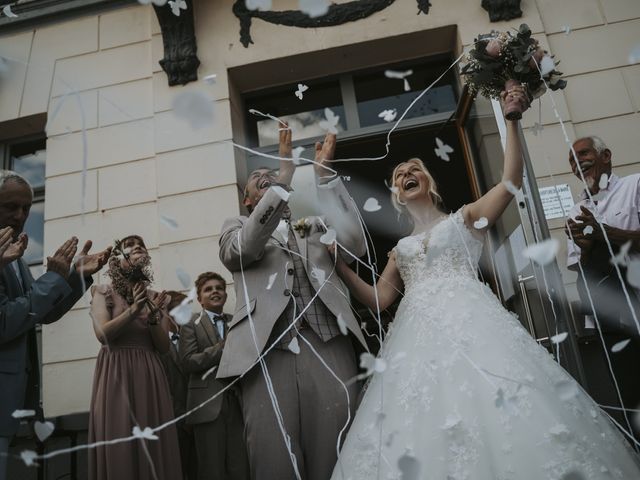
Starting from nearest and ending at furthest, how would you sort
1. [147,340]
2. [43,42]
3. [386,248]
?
1. [147,340]
2. [43,42]
3. [386,248]

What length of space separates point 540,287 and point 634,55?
152 centimetres

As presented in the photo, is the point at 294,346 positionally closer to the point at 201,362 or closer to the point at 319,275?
the point at 319,275

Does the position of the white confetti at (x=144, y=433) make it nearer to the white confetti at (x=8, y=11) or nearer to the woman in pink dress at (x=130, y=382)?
the woman in pink dress at (x=130, y=382)

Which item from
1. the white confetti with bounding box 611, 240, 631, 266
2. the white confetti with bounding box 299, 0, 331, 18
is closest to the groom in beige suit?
the white confetti with bounding box 299, 0, 331, 18

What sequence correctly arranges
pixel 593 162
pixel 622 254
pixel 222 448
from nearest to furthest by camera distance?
pixel 622 254 < pixel 593 162 < pixel 222 448

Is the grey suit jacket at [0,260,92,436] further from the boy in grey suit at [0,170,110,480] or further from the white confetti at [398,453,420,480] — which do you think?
the white confetti at [398,453,420,480]

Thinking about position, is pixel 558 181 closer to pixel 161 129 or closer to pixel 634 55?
pixel 634 55

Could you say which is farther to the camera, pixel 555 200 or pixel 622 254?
pixel 555 200

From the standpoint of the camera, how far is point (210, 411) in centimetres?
325

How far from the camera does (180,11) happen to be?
4859 millimetres

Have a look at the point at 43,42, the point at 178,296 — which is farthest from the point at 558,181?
the point at 43,42

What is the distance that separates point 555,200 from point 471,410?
2613 mm

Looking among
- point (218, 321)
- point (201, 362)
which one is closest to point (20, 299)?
point (201, 362)

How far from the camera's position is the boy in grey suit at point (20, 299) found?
7.14 ft
